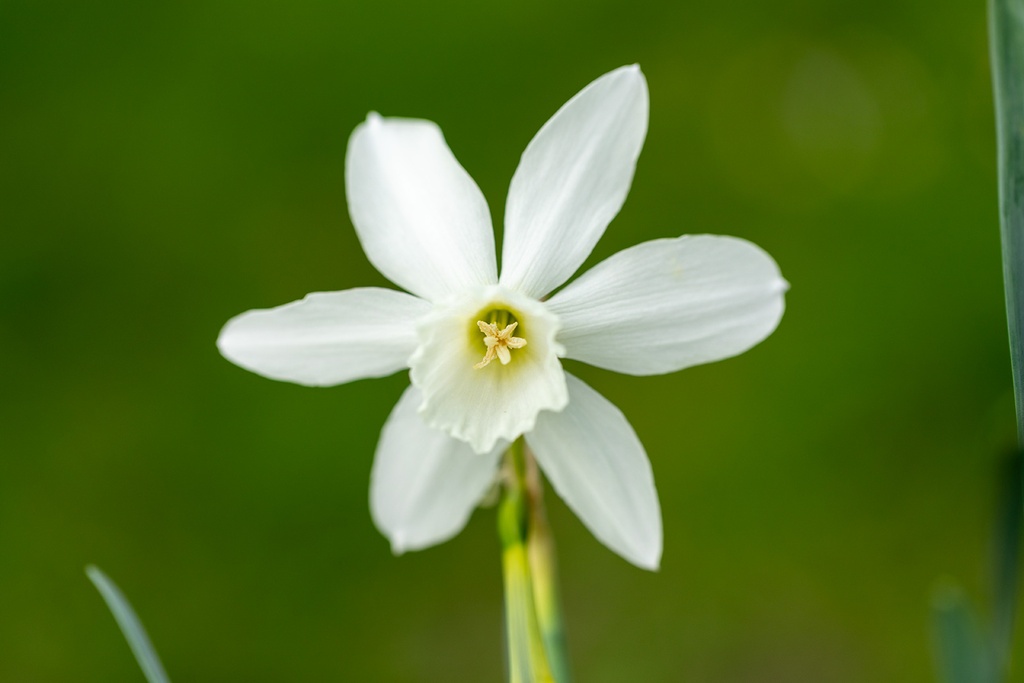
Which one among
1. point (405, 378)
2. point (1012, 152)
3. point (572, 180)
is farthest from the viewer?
point (405, 378)

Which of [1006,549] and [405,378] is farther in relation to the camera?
[405,378]

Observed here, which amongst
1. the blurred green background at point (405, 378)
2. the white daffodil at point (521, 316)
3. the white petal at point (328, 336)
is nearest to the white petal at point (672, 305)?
the white daffodil at point (521, 316)

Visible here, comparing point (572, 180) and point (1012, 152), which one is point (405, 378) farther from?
point (1012, 152)

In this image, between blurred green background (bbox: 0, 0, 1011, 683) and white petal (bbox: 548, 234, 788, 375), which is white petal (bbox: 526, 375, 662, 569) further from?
blurred green background (bbox: 0, 0, 1011, 683)

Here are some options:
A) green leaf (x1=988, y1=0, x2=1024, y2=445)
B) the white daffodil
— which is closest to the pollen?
the white daffodil

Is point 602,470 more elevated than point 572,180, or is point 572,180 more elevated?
point 572,180

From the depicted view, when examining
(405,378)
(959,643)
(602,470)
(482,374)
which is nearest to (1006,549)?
(959,643)

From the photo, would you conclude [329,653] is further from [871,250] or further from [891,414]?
[871,250]

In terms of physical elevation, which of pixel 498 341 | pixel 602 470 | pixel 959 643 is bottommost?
pixel 959 643
